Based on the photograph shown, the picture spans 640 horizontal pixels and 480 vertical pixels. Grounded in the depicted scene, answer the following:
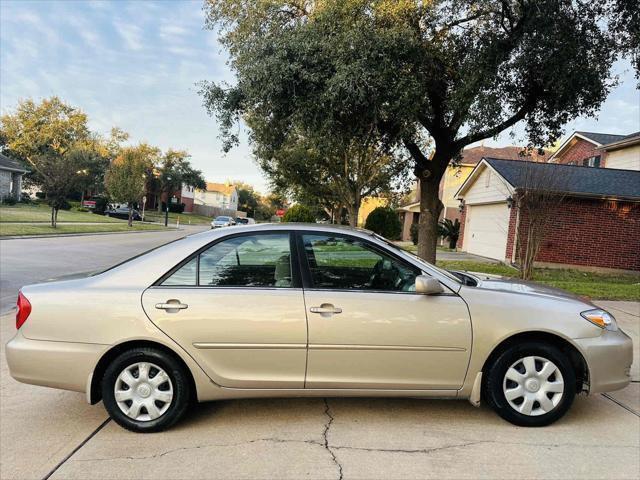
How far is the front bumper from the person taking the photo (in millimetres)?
3627

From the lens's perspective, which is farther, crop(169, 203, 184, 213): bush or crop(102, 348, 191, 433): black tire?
crop(169, 203, 184, 213): bush

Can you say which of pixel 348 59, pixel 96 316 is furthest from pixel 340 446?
pixel 348 59

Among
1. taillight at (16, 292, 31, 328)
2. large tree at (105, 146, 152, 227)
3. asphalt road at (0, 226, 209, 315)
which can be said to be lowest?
asphalt road at (0, 226, 209, 315)

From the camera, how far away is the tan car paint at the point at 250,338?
136 inches

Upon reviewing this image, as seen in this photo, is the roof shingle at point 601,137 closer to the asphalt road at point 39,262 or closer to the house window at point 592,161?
the house window at point 592,161

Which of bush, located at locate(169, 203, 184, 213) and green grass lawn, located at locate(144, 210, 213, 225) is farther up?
bush, located at locate(169, 203, 184, 213)

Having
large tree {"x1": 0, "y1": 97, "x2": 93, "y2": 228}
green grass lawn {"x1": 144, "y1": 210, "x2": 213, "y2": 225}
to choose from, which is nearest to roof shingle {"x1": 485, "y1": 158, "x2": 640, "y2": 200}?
green grass lawn {"x1": 144, "y1": 210, "x2": 213, "y2": 225}

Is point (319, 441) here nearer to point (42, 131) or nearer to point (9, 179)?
point (9, 179)

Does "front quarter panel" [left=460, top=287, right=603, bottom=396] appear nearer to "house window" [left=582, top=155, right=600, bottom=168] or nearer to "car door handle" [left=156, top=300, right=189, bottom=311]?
"car door handle" [left=156, top=300, right=189, bottom=311]

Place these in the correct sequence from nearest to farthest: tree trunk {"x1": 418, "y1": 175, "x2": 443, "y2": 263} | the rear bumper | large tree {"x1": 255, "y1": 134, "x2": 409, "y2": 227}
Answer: the rear bumper, tree trunk {"x1": 418, "y1": 175, "x2": 443, "y2": 263}, large tree {"x1": 255, "y1": 134, "x2": 409, "y2": 227}

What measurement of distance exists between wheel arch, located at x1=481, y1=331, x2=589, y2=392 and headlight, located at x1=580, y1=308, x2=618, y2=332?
26 cm

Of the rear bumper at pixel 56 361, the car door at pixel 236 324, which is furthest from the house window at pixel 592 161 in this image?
the rear bumper at pixel 56 361

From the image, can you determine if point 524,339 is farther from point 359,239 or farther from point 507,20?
point 507,20

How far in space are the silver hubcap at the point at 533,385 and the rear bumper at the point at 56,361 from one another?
305cm
